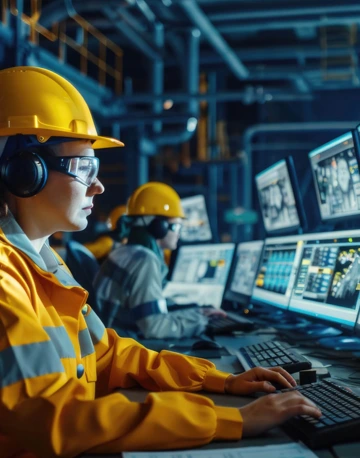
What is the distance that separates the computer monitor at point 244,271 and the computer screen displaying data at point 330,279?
28.9 inches

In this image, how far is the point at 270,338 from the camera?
2635 mm

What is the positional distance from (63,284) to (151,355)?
1.19 ft

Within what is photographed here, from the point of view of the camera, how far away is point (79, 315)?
4.70 feet

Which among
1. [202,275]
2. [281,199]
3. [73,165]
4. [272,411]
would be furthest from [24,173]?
[202,275]

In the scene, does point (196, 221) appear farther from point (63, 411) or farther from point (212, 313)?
point (63, 411)

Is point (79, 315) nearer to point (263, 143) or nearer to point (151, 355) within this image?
point (151, 355)

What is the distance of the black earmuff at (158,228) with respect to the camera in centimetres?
351

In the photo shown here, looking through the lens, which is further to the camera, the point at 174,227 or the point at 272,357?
the point at 174,227

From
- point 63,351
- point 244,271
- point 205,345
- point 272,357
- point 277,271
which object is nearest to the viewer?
point 63,351

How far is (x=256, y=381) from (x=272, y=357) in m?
0.37

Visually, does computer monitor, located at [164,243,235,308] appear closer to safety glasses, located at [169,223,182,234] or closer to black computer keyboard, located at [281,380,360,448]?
safety glasses, located at [169,223,182,234]

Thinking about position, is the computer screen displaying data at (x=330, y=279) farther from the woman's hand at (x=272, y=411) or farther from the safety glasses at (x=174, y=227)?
the safety glasses at (x=174, y=227)

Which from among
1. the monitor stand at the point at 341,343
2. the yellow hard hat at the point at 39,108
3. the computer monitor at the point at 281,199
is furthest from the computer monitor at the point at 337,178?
the yellow hard hat at the point at 39,108

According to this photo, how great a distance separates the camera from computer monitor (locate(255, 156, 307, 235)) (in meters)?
3.22
